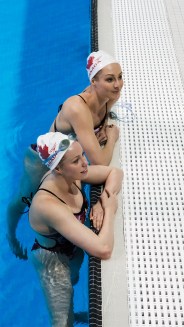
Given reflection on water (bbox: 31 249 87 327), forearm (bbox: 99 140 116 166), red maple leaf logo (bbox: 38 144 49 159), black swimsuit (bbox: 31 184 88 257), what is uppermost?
red maple leaf logo (bbox: 38 144 49 159)

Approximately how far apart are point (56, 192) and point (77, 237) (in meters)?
0.32

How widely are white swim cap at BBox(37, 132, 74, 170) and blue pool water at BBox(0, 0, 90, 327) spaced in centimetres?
121

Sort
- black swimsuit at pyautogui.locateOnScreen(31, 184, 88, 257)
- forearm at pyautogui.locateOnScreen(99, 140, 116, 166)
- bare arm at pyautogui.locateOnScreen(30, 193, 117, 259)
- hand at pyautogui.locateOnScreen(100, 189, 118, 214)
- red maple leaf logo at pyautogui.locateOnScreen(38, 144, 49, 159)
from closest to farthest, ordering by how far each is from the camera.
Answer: bare arm at pyautogui.locateOnScreen(30, 193, 117, 259)
red maple leaf logo at pyautogui.locateOnScreen(38, 144, 49, 159)
black swimsuit at pyautogui.locateOnScreen(31, 184, 88, 257)
hand at pyautogui.locateOnScreen(100, 189, 118, 214)
forearm at pyautogui.locateOnScreen(99, 140, 116, 166)

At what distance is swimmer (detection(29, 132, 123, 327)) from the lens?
7.59ft

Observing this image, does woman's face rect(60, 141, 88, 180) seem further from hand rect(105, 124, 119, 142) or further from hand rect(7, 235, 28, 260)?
hand rect(7, 235, 28, 260)

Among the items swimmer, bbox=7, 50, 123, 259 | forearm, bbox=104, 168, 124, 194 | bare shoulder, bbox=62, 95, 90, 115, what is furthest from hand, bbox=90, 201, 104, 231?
bare shoulder, bbox=62, 95, 90, 115

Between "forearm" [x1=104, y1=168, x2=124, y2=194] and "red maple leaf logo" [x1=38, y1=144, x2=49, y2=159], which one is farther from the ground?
"red maple leaf logo" [x1=38, y1=144, x2=49, y2=159]

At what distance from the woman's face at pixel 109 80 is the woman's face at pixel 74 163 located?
0.59 m

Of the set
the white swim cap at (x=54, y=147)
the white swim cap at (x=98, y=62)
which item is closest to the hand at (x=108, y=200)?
the white swim cap at (x=54, y=147)

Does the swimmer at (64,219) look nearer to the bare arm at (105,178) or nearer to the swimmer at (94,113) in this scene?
the bare arm at (105,178)

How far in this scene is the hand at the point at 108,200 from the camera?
2689mm

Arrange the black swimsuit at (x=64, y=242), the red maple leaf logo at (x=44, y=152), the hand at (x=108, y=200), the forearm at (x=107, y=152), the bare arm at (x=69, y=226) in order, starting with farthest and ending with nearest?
the forearm at (x=107, y=152)
the hand at (x=108, y=200)
the black swimsuit at (x=64, y=242)
the red maple leaf logo at (x=44, y=152)
the bare arm at (x=69, y=226)

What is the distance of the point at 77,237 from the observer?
2.29 m

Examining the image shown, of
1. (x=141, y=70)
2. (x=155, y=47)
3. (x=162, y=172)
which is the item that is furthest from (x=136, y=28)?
(x=162, y=172)
